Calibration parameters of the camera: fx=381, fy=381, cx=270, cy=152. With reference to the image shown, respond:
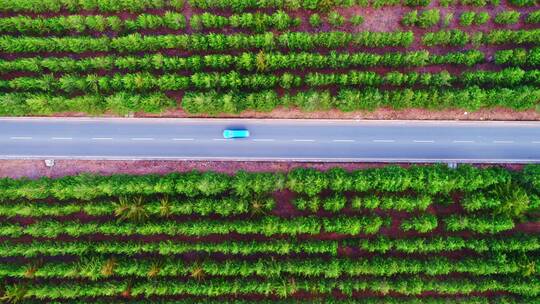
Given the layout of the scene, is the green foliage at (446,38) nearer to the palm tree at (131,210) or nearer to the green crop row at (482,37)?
the green crop row at (482,37)

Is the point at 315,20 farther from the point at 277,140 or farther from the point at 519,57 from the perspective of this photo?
the point at 519,57

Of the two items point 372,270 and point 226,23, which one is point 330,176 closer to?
point 372,270

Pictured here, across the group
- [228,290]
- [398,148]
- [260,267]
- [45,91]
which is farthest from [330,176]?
[45,91]

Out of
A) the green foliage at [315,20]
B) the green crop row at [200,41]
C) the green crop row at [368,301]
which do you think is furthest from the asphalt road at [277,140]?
the green crop row at [368,301]

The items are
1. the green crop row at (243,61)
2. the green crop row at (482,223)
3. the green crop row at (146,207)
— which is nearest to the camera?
the green crop row at (482,223)

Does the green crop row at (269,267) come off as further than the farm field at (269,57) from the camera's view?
No

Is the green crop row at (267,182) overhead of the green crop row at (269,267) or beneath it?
overhead

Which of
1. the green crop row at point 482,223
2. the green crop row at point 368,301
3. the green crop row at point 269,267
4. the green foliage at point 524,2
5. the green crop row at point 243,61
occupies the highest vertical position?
the green foliage at point 524,2
